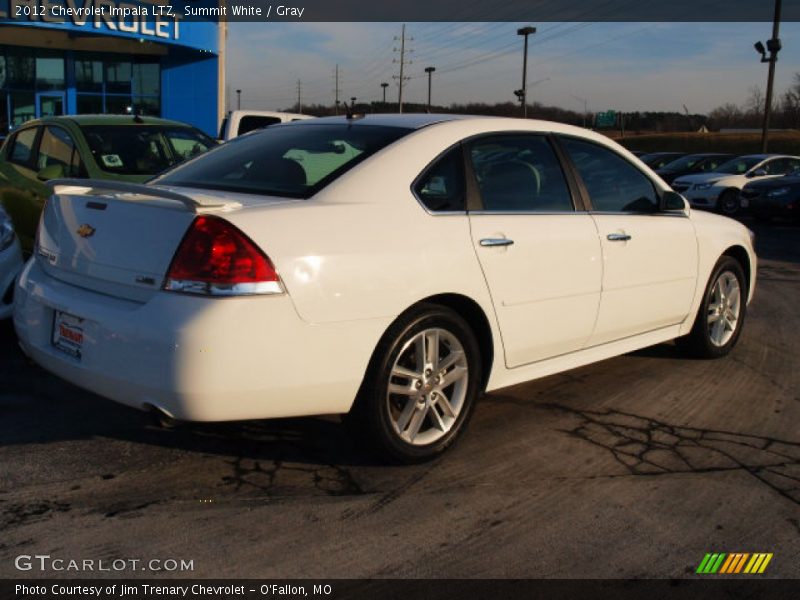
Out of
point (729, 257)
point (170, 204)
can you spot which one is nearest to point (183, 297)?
point (170, 204)

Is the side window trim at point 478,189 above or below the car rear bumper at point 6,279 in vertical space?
above

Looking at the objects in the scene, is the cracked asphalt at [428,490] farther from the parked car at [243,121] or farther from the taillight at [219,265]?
the parked car at [243,121]

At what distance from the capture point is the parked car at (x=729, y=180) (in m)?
19.6

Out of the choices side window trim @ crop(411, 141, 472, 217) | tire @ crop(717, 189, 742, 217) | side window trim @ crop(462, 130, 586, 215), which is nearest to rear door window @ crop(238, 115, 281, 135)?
side window trim @ crop(462, 130, 586, 215)

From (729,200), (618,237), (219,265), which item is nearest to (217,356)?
(219,265)

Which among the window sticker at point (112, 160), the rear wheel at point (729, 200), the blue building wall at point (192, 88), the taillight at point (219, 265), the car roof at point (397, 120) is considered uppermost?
the blue building wall at point (192, 88)

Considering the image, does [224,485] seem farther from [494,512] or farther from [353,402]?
[494,512]

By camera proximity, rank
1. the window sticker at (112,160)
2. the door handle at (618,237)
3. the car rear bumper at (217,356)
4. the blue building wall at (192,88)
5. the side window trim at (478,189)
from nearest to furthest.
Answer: the car rear bumper at (217,356) → the side window trim at (478,189) → the door handle at (618,237) → the window sticker at (112,160) → the blue building wall at (192,88)

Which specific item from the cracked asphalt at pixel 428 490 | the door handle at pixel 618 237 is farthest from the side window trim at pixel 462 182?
the cracked asphalt at pixel 428 490

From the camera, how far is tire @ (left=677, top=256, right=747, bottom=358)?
577cm

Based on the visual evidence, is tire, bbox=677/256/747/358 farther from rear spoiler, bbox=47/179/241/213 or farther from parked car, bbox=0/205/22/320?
parked car, bbox=0/205/22/320

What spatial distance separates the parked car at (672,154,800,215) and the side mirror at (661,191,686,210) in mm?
15321

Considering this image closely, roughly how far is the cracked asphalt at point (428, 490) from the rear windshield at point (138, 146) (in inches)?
128
